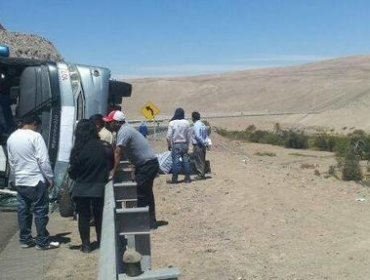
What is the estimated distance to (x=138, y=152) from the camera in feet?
31.5

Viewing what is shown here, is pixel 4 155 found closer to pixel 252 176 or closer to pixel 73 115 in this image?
pixel 73 115

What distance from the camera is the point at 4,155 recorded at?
43.0 feet

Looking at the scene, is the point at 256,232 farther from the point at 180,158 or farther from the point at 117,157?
the point at 180,158

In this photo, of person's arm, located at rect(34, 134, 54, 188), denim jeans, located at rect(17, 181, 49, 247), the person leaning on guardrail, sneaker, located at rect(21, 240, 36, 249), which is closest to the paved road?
sneaker, located at rect(21, 240, 36, 249)

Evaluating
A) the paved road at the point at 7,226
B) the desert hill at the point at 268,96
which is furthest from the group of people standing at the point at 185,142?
the desert hill at the point at 268,96

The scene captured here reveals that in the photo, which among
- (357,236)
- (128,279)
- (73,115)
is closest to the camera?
(128,279)

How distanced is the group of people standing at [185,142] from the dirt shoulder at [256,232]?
0.36m

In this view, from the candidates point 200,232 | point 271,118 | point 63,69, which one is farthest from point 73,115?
point 271,118

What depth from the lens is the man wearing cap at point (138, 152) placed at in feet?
30.7

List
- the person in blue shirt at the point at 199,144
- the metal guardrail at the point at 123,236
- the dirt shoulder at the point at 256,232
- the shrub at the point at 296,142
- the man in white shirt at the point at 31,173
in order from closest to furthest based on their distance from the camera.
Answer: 1. the metal guardrail at the point at 123,236
2. the dirt shoulder at the point at 256,232
3. the man in white shirt at the point at 31,173
4. the person in blue shirt at the point at 199,144
5. the shrub at the point at 296,142

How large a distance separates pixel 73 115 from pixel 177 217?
270 centimetres

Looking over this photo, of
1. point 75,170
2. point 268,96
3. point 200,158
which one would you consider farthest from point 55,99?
point 268,96

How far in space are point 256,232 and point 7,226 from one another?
3.86 m

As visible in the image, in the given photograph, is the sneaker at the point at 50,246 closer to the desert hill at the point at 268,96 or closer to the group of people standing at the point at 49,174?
the group of people standing at the point at 49,174
